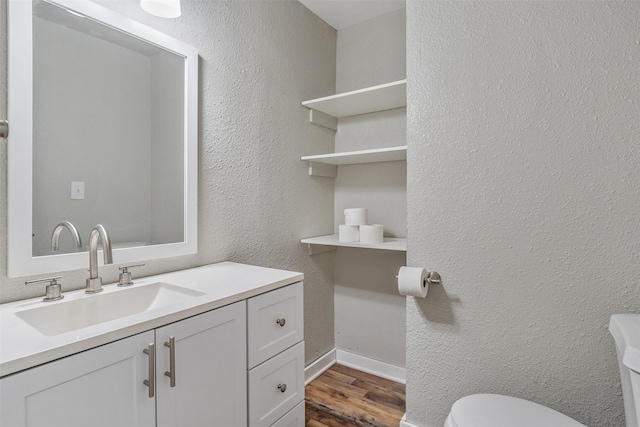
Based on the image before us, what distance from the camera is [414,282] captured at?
4.60 ft

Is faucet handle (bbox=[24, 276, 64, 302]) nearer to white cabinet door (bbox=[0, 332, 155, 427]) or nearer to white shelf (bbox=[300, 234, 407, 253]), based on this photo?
white cabinet door (bbox=[0, 332, 155, 427])

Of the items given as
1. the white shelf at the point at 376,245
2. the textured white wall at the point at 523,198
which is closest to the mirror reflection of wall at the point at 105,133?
the white shelf at the point at 376,245

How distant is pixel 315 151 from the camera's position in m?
2.20

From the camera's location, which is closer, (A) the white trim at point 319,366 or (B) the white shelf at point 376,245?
(B) the white shelf at point 376,245

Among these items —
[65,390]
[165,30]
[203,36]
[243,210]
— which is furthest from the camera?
[243,210]

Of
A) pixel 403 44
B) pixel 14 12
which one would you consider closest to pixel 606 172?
pixel 403 44

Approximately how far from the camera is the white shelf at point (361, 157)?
5.89 ft

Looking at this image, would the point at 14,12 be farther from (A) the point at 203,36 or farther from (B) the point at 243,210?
(B) the point at 243,210

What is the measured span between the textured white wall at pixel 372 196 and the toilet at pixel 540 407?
3.16 ft

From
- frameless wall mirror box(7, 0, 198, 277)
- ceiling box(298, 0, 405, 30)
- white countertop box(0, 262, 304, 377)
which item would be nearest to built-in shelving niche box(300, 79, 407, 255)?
ceiling box(298, 0, 405, 30)

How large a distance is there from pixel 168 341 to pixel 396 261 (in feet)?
4.99

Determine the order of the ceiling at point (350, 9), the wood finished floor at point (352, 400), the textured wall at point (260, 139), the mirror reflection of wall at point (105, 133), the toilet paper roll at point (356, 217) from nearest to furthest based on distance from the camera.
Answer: the mirror reflection of wall at point (105, 133), the textured wall at point (260, 139), the wood finished floor at point (352, 400), the toilet paper roll at point (356, 217), the ceiling at point (350, 9)

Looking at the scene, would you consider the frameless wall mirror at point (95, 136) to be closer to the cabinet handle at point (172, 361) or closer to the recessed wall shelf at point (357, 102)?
the cabinet handle at point (172, 361)

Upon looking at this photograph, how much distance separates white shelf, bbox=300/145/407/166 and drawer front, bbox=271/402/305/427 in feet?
4.16
